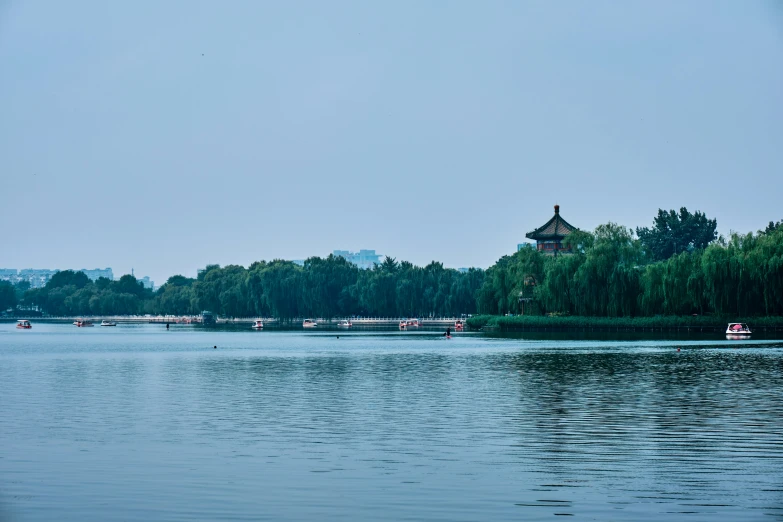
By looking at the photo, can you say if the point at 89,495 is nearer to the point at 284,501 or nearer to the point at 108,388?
the point at 284,501

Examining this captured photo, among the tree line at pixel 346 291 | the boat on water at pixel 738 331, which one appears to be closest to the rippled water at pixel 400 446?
the boat on water at pixel 738 331

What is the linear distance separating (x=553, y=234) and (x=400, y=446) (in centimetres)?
8968

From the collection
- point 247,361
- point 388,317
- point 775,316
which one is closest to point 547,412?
point 247,361

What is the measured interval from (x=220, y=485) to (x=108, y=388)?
19132mm

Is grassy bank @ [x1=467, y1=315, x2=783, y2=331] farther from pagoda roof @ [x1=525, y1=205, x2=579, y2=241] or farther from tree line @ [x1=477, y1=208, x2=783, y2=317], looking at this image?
pagoda roof @ [x1=525, y1=205, x2=579, y2=241]

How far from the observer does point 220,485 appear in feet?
48.1

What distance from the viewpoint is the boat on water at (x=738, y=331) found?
63506mm

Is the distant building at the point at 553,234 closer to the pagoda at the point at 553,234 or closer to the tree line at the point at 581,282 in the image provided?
the pagoda at the point at 553,234

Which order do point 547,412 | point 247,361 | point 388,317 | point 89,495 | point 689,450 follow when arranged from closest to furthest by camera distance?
point 89,495 → point 689,450 → point 547,412 → point 247,361 → point 388,317

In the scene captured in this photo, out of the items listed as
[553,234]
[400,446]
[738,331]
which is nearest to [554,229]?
[553,234]

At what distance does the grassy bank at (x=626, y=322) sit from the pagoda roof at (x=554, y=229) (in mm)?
18911

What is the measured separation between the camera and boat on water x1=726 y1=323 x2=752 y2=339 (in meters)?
63.5

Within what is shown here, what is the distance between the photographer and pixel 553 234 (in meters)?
106

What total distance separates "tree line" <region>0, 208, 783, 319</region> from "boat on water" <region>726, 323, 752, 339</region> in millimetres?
2374
